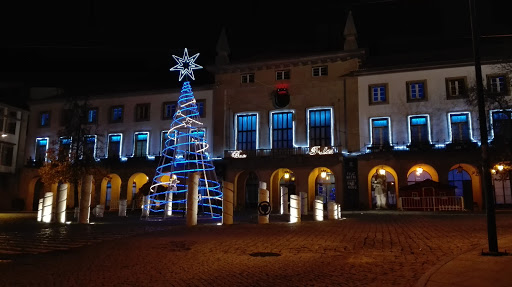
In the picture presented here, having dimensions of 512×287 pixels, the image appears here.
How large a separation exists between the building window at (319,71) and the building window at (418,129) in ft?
28.4

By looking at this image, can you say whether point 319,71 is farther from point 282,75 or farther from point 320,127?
point 320,127

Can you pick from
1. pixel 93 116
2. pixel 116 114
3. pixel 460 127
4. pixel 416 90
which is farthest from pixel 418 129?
pixel 93 116

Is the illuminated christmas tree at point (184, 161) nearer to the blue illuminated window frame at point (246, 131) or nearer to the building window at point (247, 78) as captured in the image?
the blue illuminated window frame at point (246, 131)

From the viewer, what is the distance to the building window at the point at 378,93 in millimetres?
36219

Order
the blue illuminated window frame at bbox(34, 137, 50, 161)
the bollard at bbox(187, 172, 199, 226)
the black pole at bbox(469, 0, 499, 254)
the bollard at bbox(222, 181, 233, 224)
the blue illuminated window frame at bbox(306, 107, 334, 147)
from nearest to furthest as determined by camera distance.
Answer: the black pole at bbox(469, 0, 499, 254), the bollard at bbox(187, 172, 199, 226), the bollard at bbox(222, 181, 233, 224), the blue illuminated window frame at bbox(306, 107, 334, 147), the blue illuminated window frame at bbox(34, 137, 50, 161)

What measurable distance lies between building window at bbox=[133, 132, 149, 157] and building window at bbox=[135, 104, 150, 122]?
5.37 ft

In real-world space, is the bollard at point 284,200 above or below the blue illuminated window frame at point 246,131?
below

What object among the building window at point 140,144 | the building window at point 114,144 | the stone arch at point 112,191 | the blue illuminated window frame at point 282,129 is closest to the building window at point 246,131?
the blue illuminated window frame at point 282,129

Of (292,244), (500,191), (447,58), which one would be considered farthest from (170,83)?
(292,244)

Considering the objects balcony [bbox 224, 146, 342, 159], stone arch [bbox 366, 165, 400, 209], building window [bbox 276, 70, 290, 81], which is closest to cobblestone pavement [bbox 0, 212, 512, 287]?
stone arch [bbox 366, 165, 400, 209]

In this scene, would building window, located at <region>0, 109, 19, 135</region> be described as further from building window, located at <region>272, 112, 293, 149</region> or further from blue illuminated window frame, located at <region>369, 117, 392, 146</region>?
blue illuminated window frame, located at <region>369, 117, 392, 146</region>

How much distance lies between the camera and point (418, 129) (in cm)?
3497

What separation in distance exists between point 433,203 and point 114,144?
1236 inches

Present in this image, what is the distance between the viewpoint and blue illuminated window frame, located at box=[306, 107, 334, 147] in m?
37.4
